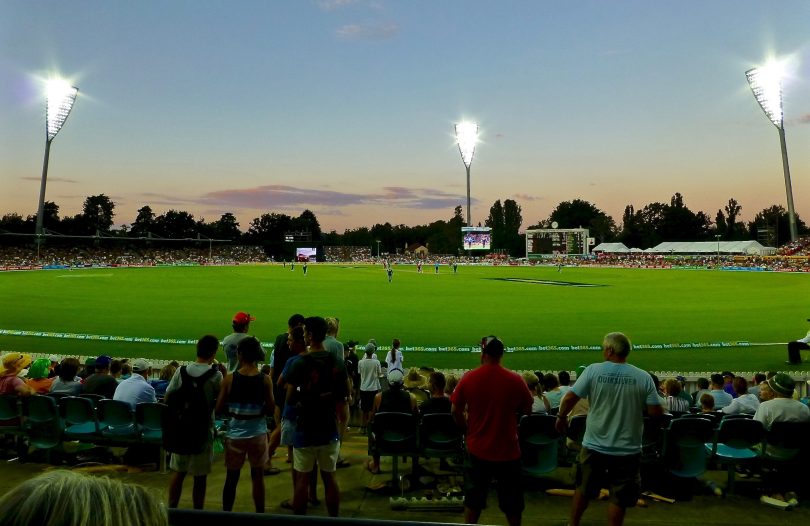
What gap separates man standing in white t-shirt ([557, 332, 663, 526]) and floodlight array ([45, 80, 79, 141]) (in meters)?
75.8

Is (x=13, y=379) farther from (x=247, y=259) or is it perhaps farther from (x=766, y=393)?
(x=247, y=259)

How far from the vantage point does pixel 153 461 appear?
7.62m

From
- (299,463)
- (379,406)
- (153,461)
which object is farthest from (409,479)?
(153,461)

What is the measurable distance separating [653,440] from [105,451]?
24.3ft

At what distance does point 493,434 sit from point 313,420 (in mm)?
1814

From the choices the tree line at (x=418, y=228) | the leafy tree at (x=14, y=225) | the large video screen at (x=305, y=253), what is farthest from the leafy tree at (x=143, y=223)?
the large video screen at (x=305, y=253)

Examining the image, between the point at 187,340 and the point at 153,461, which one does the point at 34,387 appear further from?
the point at 187,340

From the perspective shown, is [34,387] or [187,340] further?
[187,340]

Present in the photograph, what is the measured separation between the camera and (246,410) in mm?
5820

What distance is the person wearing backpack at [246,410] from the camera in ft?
18.9

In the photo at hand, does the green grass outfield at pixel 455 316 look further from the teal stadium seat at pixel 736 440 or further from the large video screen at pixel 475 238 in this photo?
the large video screen at pixel 475 238

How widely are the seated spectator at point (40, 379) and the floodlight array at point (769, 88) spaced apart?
61.3m

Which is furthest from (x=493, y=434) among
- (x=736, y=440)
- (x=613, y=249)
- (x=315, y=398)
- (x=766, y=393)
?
(x=613, y=249)

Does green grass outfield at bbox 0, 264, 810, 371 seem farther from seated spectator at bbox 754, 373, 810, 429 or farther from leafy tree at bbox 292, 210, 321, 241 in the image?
leafy tree at bbox 292, 210, 321, 241
